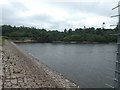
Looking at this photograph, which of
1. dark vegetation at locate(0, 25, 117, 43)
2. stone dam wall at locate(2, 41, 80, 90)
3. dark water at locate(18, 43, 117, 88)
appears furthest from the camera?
dark vegetation at locate(0, 25, 117, 43)

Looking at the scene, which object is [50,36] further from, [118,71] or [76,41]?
[118,71]

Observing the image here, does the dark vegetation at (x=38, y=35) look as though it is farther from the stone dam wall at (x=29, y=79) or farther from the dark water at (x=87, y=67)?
the stone dam wall at (x=29, y=79)

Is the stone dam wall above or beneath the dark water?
above

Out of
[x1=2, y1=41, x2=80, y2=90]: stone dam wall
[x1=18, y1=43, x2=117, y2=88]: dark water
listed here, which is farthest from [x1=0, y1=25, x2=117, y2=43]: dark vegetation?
[x1=2, y1=41, x2=80, y2=90]: stone dam wall

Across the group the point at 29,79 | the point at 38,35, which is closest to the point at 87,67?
the point at 29,79

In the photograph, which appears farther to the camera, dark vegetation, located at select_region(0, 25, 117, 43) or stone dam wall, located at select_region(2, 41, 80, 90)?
dark vegetation, located at select_region(0, 25, 117, 43)

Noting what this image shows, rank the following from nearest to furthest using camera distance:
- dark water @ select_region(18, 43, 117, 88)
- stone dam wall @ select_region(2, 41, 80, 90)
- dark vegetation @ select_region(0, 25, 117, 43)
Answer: stone dam wall @ select_region(2, 41, 80, 90)
dark water @ select_region(18, 43, 117, 88)
dark vegetation @ select_region(0, 25, 117, 43)

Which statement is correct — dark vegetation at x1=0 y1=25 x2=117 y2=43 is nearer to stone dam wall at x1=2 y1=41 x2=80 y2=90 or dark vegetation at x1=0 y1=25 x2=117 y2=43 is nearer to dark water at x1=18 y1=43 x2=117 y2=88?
dark water at x1=18 y1=43 x2=117 y2=88

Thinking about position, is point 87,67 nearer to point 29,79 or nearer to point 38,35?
point 29,79

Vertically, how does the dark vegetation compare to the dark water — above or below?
above

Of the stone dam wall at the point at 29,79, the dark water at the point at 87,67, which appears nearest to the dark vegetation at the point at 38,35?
the dark water at the point at 87,67

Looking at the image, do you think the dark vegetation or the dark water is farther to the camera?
the dark vegetation

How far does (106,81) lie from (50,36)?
84.3 m

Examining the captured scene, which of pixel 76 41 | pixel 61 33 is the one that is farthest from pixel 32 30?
pixel 76 41
